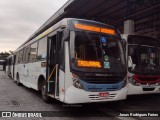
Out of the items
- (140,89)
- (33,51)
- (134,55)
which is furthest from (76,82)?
(33,51)

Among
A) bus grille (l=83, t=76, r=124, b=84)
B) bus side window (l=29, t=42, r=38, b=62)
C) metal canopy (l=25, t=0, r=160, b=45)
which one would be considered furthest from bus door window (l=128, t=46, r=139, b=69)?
bus side window (l=29, t=42, r=38, b=62)

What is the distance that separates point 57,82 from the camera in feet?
26.9

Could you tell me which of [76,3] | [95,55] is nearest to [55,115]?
[95,55]

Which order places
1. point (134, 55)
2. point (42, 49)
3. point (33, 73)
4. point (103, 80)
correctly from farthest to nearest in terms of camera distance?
point (33, 73) < point (42, 49) < point (134, 55) < point (103, 80)

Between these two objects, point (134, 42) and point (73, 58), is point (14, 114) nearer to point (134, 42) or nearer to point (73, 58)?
point (73, 58)

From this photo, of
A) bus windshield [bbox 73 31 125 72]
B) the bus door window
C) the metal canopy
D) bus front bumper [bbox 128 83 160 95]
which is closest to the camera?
bus windshield [bbox 73 31 125 72]

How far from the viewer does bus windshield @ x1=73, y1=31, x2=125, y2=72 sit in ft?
25.3

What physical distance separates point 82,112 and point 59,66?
5.77 ft

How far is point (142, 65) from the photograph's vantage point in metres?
10.1

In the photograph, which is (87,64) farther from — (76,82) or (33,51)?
(33,51)

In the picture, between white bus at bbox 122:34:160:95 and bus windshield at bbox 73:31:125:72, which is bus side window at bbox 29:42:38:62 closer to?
white bus at bbox 122:34:160:95

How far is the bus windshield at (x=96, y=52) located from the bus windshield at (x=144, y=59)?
5.48 feet

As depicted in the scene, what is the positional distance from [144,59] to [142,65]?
0.29 metres

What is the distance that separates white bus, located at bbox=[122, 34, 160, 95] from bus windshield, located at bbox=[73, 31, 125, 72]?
162 cm
